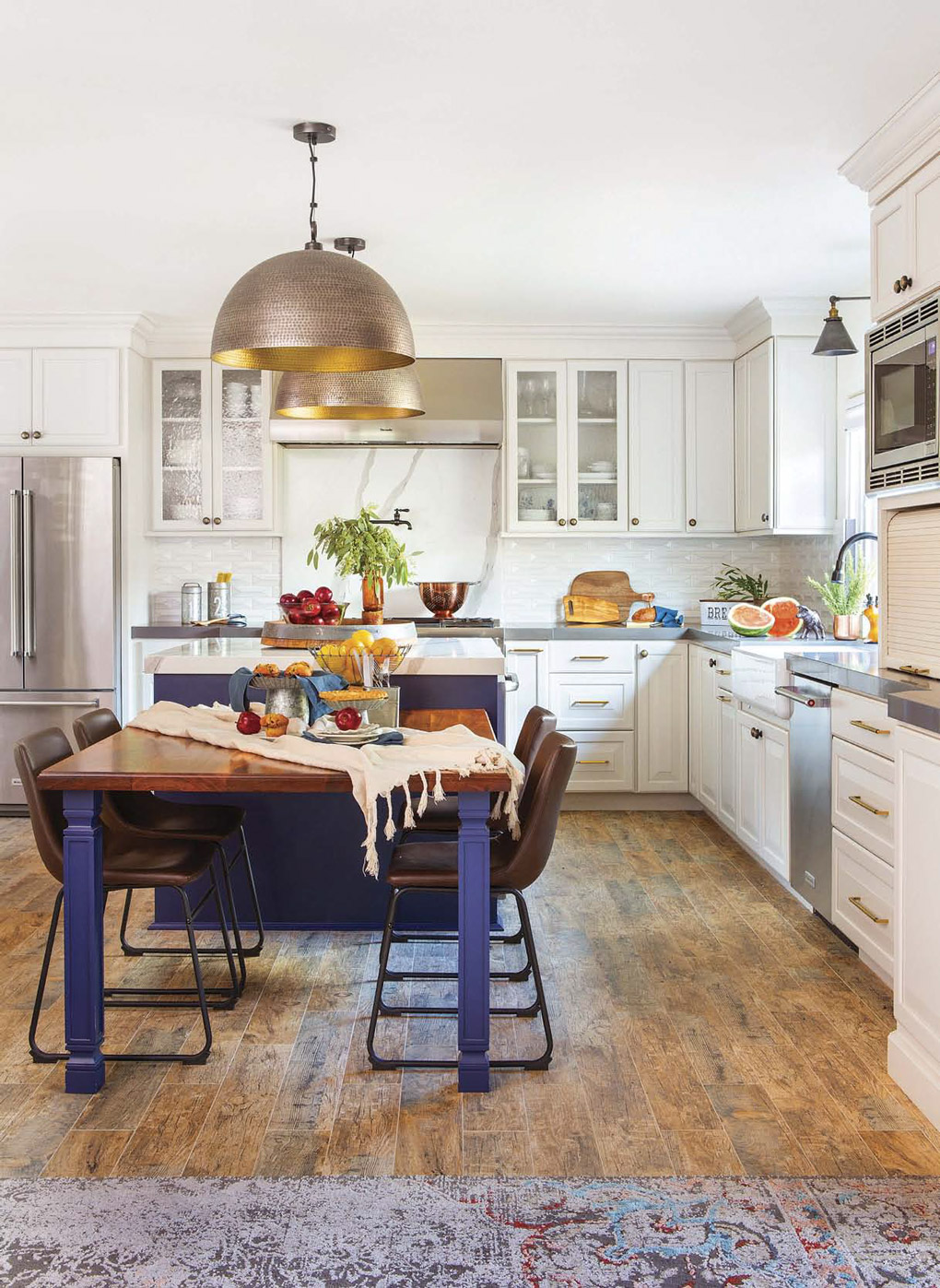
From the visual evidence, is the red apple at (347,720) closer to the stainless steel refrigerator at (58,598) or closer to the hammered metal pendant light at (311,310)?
the hammered metal pendant light at (311,310)

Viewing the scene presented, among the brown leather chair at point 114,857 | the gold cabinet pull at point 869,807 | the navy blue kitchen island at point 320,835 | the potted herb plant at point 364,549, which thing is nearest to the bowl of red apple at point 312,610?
the potted herb plant at point 364,549

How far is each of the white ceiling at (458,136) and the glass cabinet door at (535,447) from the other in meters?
0.92

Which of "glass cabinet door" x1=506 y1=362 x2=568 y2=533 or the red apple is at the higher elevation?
"glass cabinet door" x1=506 y1=362 x2=568 y2=533

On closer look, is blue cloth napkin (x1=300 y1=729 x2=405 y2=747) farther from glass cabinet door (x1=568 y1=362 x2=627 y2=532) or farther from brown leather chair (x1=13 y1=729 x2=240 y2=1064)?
glass cabinet door (x1=568 y1=362 x2=627 y2=532)

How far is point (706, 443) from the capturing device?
20.6 feet

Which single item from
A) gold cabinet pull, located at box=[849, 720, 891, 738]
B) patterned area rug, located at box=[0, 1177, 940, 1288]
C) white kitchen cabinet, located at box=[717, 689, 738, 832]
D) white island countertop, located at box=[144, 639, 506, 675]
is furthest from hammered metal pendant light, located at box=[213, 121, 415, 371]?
white kitchen cabinet, located at box=[717, 689, 738, 832]

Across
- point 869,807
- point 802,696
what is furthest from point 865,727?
point 802,696

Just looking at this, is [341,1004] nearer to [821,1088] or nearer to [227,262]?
[821,1088]

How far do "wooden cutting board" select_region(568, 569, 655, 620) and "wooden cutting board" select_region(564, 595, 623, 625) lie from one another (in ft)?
0.49

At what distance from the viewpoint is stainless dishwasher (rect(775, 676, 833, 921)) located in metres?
3.85

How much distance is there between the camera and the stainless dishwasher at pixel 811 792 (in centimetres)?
385

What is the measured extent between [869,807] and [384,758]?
160 cm

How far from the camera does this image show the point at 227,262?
4.95m

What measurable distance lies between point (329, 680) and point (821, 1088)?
1630mm
